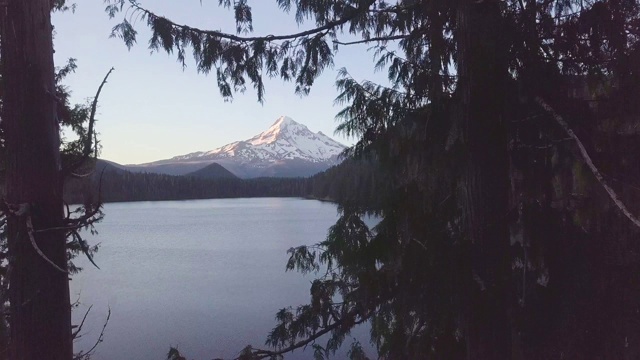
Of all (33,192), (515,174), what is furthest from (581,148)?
(33,192)

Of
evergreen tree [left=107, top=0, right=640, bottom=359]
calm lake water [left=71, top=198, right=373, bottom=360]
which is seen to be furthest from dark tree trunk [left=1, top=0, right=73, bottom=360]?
calm lake water [left=71, top=198, right=373, bottom=360]

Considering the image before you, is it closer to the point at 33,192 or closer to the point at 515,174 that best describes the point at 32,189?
the point at 33,192

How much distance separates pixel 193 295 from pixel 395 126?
12.7 m

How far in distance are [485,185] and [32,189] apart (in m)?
1.88

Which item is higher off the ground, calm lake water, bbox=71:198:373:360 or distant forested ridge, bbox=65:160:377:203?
distant forested ridge, bbox=65:160:377:203

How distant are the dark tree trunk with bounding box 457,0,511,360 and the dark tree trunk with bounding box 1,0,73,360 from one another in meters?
1.74

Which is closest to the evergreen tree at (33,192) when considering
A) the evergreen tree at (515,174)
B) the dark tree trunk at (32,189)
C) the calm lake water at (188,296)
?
the dark tree trunk at (32,189)

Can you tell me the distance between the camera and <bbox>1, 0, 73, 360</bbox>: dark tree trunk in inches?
82.7

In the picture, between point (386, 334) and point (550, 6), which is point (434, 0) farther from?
point (386, 334)

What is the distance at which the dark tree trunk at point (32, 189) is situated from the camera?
210cm

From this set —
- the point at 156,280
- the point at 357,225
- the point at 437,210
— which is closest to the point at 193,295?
the point at 156,280

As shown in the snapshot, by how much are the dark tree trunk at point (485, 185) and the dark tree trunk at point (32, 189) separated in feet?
5.70

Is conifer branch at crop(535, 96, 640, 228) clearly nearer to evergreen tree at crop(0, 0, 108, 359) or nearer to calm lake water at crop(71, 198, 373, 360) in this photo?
evergreen tree at crop(0, 0, 108, 359)

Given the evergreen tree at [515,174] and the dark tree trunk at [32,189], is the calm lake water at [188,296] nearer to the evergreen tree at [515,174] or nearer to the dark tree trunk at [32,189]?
the dark tree trunk at [32,189]
